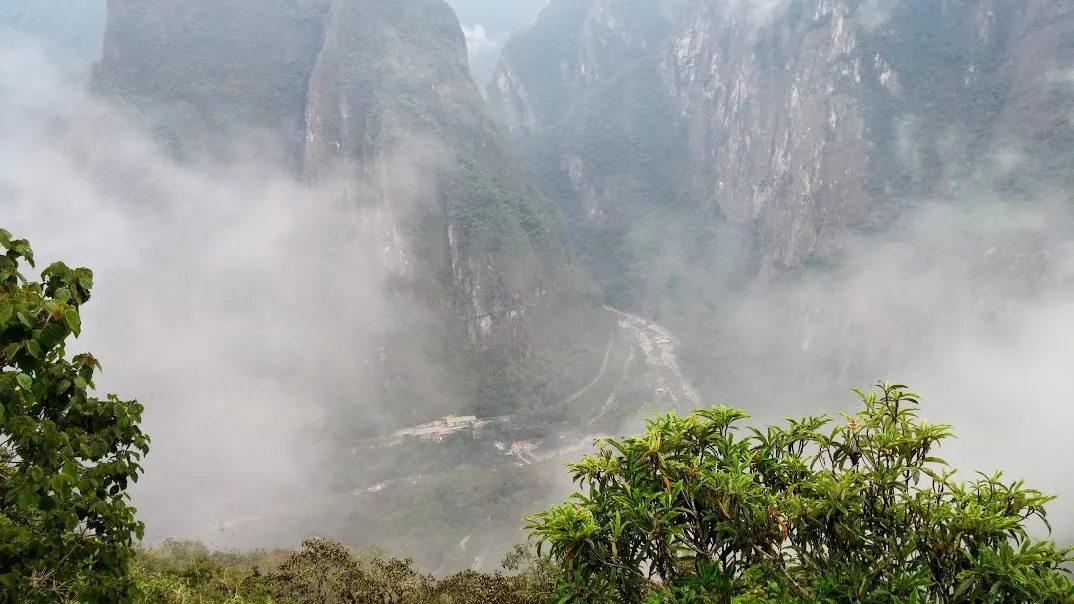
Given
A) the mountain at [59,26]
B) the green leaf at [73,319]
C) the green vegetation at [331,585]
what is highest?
the mountain at [59,26]

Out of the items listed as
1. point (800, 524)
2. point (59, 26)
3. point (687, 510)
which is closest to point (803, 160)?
point (800, 524)

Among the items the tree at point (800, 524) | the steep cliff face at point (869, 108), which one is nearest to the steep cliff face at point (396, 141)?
the steep cliff face at point (869, 108)

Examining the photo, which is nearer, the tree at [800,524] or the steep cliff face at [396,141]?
the tree at [800,524]

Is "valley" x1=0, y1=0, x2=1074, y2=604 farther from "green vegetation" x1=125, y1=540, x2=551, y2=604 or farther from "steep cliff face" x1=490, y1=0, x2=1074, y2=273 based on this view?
"green vegetation" x1=125, y1=540, x2=551, y2=604

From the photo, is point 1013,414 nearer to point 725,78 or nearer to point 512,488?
point 512,488

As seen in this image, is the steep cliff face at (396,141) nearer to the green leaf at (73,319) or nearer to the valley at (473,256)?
the valley at (473,256)

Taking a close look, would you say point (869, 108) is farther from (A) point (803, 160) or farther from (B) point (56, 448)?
Result: (B) point (56, 448)
